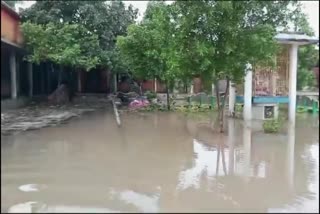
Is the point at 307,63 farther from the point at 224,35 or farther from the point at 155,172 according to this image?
the point at 155,172

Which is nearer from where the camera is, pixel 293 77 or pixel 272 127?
pixel 272 127

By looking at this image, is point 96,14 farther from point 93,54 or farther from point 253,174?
point 253,174

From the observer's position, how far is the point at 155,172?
665 centimetres

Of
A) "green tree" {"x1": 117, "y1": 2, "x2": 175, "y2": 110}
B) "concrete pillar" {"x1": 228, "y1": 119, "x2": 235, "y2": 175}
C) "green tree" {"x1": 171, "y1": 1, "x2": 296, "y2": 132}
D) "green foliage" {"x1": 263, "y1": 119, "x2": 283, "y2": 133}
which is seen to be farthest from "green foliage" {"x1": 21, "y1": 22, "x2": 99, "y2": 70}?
"green foliage" {"x1": 263, "y1": 119, "x2": 283, "y2": 133}

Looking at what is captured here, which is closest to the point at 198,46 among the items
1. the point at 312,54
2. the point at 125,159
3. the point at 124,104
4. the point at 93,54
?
the point at 125,159

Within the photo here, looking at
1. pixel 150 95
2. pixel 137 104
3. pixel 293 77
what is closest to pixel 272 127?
pixel 293 77

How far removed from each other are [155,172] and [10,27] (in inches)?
133

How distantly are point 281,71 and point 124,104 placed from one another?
648 cm

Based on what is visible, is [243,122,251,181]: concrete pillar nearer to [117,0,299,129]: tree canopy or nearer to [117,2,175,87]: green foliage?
[117,0,299,129]: tree canopy

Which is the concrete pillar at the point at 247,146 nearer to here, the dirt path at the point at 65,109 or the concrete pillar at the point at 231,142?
the concrete pillar at the point at 231,142

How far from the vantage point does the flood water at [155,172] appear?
4.90 metres

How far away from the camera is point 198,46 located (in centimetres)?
1005

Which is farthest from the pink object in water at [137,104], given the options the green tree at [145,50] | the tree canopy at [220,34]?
the tree canopy at [220,34]

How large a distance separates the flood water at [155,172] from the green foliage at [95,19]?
4608mm
